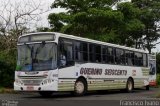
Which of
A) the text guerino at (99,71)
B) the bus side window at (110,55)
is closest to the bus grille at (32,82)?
the text guerino at (99,71)

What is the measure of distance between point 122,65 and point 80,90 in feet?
17.4

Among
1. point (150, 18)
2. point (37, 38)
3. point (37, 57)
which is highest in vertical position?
point (150, 18)

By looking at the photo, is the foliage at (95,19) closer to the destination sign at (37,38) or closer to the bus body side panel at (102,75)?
the bus body side panel at (102,75)

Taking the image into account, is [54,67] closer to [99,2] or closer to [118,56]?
[118,56]

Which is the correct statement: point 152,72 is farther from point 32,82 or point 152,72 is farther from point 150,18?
point 32,82

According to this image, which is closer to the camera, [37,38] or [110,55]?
[37,38]

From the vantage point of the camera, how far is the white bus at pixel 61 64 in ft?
68.0

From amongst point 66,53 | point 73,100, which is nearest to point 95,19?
point 66,53

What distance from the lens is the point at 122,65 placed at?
1063 inches

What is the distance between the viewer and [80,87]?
22.5m

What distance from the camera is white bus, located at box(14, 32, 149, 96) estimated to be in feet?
68.0

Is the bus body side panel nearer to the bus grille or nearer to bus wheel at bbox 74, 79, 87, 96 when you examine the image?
bus wheel at bbox 74, 79, 87, 96

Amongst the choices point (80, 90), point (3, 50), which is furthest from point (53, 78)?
point (3, 50)

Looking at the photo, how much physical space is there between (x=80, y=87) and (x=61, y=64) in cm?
210
